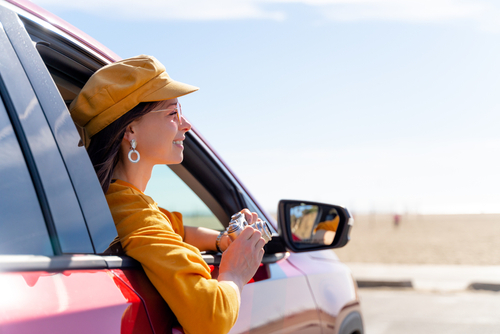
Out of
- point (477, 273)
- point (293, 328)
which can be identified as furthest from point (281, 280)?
point (477, 273)

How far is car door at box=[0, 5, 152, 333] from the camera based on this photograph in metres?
0.98

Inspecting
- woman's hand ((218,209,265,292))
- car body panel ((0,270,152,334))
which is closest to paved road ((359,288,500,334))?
woman's hand ((218,209,265,292))

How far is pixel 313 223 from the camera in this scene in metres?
2.30

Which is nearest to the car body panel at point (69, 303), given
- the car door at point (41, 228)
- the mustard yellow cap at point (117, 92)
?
the car door at point (41, 228)

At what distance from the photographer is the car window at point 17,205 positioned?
1.04m

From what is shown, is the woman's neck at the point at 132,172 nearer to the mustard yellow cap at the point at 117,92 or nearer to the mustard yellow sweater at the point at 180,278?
the mustard yellow cap at the point at 117,92

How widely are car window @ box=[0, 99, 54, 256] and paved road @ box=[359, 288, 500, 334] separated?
645cm

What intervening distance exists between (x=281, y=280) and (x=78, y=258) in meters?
0.98

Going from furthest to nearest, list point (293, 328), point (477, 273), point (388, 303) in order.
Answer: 1. point (477, 273)
2. point (388, 303)
3. point (293, 328)

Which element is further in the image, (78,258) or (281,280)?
(281,280)

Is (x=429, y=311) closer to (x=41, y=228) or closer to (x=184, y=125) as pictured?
(x=184, y=125)

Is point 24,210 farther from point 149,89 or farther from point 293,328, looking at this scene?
point 293,328

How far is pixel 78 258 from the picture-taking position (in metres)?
1.14

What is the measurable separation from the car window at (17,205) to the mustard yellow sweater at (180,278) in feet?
0.87
